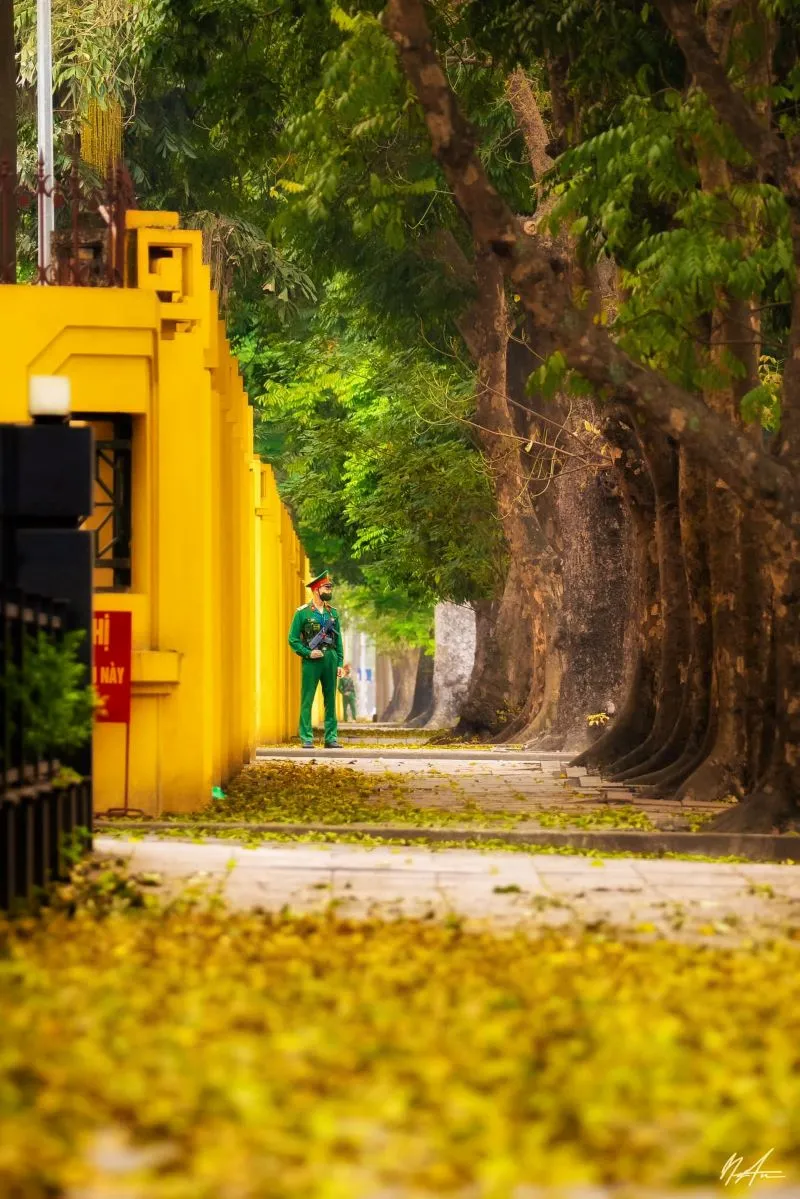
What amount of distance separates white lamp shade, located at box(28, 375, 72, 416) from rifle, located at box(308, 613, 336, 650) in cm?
1743

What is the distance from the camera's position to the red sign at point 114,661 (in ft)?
52.9

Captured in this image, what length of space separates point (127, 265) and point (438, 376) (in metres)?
20.0

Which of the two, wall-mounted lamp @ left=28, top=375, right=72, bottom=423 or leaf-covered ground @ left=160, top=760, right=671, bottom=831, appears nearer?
wall-mounted lamp @ left=28, top=375, right=72, bottom=423

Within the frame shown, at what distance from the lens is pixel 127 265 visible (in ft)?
58.0

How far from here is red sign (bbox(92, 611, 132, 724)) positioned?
16.1 metres

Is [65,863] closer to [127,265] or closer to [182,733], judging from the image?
[182,733]

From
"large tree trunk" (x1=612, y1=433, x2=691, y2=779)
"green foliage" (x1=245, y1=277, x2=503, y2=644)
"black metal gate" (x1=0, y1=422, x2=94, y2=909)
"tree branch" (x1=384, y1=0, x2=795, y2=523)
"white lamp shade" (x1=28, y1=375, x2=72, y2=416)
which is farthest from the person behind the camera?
"green foliage" (x1=245, y1=277, x2=503, y2=644)

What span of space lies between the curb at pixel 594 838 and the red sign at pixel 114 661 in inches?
43.2

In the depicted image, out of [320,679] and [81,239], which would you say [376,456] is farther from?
[81,239]

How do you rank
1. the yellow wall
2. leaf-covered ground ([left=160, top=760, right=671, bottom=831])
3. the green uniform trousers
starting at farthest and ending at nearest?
the green uniform trousers → the yellow wall → leaf-covered ground ([left=160, top=760, right=671, bottom=831])

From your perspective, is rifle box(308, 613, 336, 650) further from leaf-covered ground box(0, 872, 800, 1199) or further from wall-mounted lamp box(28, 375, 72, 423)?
→ leaf-covered ground box(0, 872, 800, 1199)

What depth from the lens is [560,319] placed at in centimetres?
1536

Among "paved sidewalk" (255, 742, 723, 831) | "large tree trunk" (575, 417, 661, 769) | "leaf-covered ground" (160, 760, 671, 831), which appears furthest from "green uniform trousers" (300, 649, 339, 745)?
"leaf-covered ground" (160, 760, 671, 831)

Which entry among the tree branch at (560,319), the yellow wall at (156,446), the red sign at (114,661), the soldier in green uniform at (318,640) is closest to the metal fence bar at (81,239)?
the yellow wall at (156,446)
